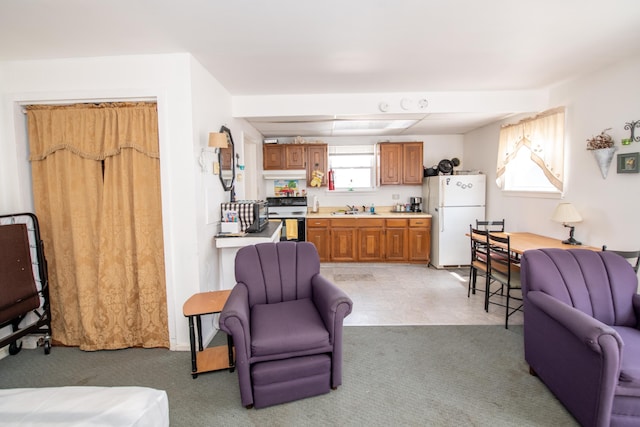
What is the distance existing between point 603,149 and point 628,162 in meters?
0.24

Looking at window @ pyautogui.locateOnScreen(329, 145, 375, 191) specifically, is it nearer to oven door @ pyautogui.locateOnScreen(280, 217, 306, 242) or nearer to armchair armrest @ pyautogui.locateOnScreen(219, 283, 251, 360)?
oven door @ pyautogui.locateOnScreen(280, 217, 306, 242)

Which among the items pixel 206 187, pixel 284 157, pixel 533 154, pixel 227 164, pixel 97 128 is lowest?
pixel 206 187

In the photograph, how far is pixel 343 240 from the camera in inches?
205

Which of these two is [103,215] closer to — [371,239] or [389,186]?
[371,239]

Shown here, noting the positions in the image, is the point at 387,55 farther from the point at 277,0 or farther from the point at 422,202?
the point at 422,202

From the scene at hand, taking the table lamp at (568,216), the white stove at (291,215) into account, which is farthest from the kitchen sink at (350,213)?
the table lamp at (568,216)

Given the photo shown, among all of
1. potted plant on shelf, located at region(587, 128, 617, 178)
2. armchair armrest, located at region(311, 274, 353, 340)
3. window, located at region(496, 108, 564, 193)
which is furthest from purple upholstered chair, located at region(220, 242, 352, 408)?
window, located at region(496, 108, 564, 193)

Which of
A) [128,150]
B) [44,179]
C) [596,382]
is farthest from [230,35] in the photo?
[596,382]

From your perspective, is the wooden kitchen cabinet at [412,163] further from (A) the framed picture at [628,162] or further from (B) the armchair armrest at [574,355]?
(B) the armchair armrest at [574,355]

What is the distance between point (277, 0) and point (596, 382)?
8.97ft

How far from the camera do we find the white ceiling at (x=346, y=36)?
1.86m

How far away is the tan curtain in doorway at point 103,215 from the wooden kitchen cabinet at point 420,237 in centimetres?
388

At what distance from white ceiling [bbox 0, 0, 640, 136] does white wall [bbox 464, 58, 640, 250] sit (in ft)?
0.62

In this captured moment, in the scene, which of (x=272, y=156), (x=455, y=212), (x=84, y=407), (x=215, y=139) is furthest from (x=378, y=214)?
(x=84, y=407)
